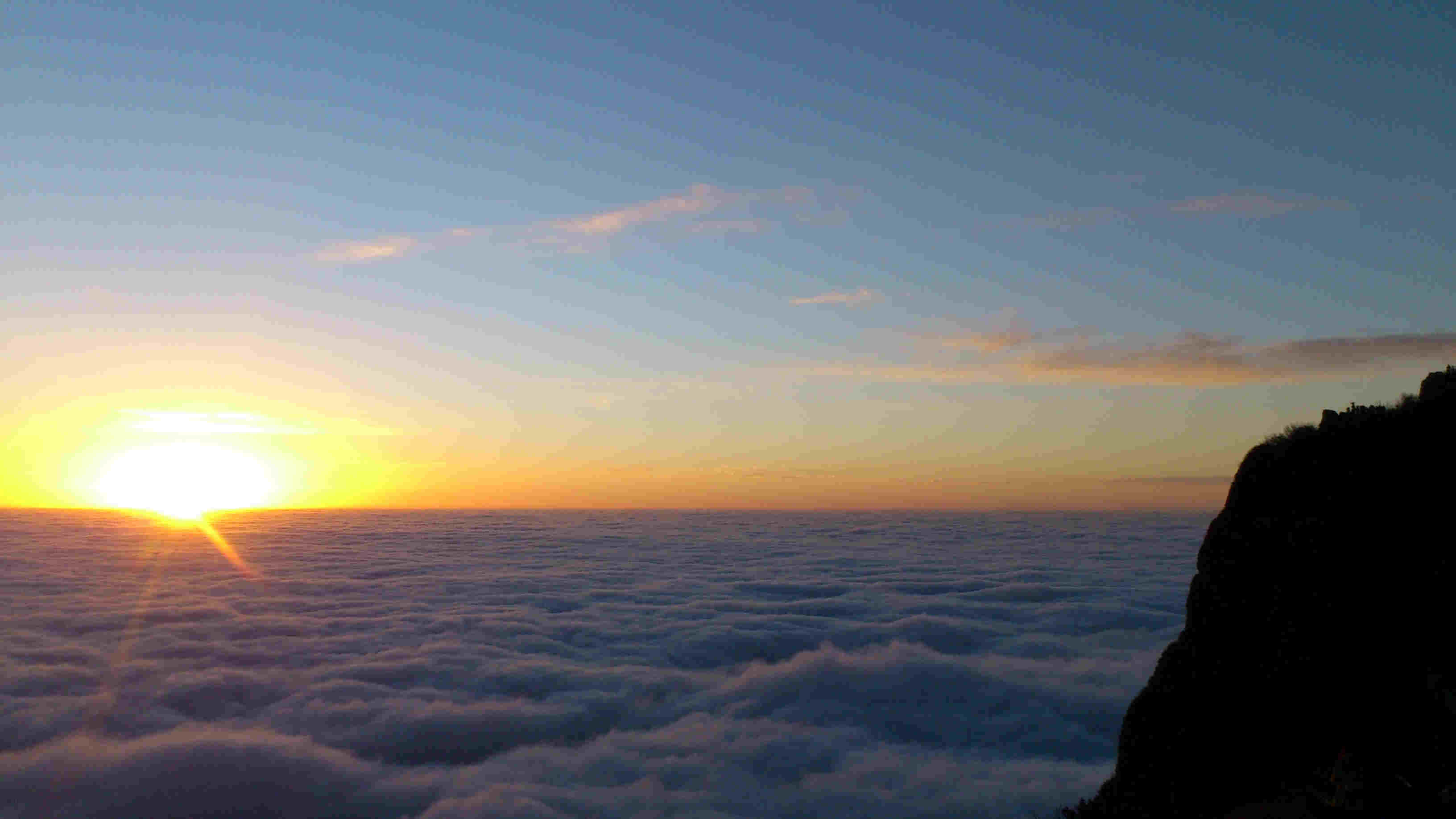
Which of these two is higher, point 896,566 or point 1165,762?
point 1165,762

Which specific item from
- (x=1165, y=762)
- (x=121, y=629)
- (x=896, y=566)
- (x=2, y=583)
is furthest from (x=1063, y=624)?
(x=2, y=583)

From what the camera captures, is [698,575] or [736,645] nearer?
[736,645]

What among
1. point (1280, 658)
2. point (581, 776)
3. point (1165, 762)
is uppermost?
point (1280, 658)

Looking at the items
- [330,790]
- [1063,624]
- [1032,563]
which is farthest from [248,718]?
[1032,563]

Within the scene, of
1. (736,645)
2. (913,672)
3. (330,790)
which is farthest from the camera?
(736,645)

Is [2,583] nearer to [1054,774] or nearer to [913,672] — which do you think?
[913,672]

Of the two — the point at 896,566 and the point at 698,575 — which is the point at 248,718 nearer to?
the point at 698,575

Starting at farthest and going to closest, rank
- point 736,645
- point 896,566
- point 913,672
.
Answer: point 896,566, point 736,645, point 913,672
